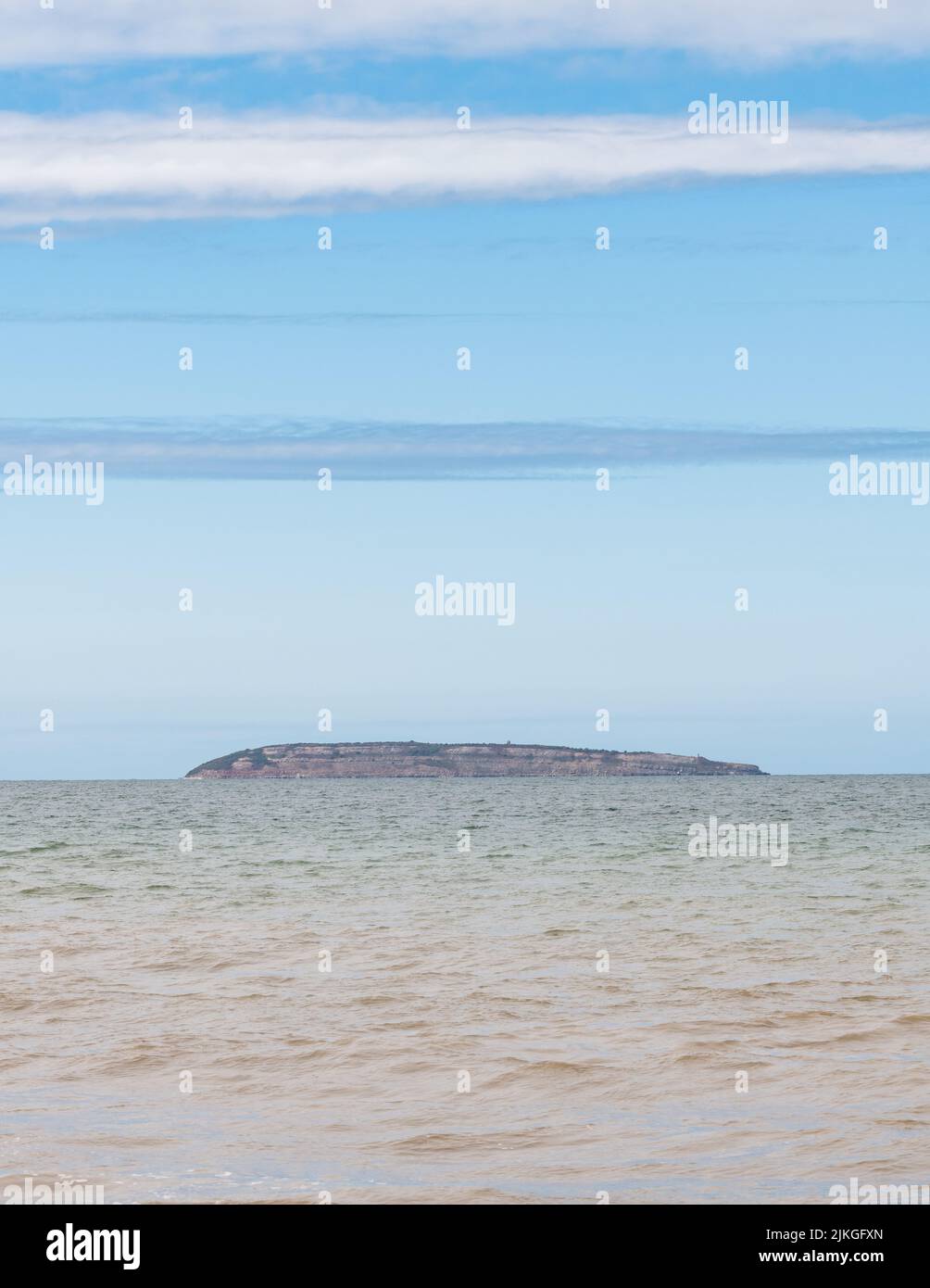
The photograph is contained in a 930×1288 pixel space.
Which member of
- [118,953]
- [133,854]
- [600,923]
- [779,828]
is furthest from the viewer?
[779,828]

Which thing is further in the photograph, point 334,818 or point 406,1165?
point 334,818

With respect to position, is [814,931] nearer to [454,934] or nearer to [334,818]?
[454,934]

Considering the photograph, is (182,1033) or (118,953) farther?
(118,953)

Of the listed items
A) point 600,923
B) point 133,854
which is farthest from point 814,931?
point 133,854
